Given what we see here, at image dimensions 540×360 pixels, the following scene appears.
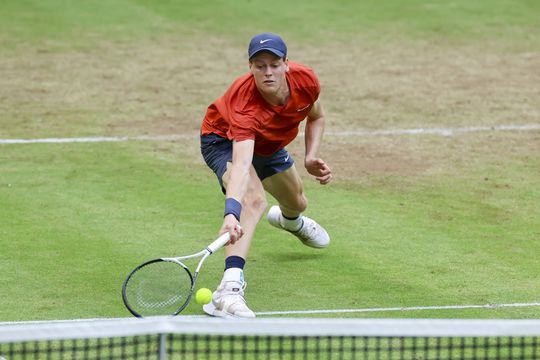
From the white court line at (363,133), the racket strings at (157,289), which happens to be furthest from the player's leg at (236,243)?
the white court line at (363,133)

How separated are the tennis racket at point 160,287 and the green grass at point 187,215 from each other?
1.51 ft

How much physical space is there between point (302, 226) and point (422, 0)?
13544mm

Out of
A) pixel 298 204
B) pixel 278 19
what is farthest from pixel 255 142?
pixel 278 19

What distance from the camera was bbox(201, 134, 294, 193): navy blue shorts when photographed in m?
10.1

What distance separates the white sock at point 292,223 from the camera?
10812 mm

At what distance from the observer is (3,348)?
8.43 meters

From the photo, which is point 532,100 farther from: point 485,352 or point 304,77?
point 485,352

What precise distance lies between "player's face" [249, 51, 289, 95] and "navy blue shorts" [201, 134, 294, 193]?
2.92 ft

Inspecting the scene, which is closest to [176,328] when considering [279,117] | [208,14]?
[279,117]

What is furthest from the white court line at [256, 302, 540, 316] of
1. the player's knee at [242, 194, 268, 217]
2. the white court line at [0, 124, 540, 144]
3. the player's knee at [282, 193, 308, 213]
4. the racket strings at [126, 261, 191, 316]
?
the white court line at [0, 124, 540, 144]

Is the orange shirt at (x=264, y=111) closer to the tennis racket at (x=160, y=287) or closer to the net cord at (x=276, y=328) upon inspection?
the tennis racket at (x=160, y=287)

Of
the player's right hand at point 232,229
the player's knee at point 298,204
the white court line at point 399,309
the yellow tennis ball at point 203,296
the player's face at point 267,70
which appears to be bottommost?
the white court line at point 399,309

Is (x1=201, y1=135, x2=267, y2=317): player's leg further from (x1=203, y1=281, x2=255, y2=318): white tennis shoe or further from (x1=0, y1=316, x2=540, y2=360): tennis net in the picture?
(x1=0, y1=316, x2=540, y2=360): tennis net

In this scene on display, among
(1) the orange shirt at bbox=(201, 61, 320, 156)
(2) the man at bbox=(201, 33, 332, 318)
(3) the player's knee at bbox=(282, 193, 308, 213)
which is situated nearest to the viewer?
(2) the man at bbox=(201, 33, 332, 318)
